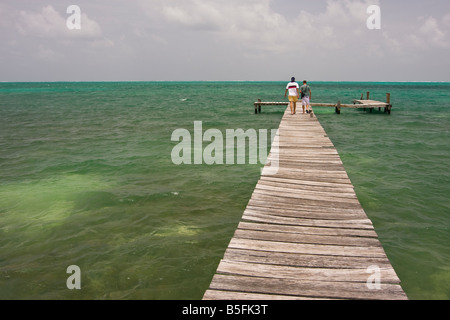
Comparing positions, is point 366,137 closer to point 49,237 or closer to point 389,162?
point 389,162

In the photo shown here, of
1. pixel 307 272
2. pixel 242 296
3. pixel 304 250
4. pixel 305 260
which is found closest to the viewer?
pixel 242 296

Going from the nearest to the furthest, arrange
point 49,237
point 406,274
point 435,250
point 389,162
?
point 406,274, point 435,250, point 49,237, point 389,162

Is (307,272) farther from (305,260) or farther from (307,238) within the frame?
(307,238)

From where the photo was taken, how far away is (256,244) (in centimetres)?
433

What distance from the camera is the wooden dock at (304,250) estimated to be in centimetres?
339

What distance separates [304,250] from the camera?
416cm

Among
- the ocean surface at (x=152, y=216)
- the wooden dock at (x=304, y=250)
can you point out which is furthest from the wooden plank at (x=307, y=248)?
the ocean surface at (x=152, y=216)

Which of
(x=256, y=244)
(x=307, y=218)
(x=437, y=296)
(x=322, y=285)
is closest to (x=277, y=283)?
(x=322, y=285)

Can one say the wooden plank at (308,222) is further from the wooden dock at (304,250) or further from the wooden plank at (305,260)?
the wooden plank at (305,260)

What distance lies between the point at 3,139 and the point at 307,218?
20106 mm

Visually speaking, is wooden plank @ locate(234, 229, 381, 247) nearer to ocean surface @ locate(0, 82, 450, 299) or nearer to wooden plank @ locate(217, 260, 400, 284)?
wooden plank @ locate(217, 260, 400, 284)

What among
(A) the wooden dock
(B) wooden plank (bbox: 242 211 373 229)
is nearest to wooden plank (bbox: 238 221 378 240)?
(A) the wooden dock

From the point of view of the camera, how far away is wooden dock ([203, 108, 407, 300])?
11.1 feet

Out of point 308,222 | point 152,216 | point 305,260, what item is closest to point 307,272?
point 305,260
